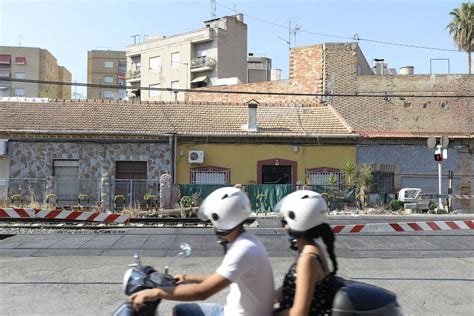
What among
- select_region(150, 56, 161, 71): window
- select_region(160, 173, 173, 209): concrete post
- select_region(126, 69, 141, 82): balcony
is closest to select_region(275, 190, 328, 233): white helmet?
select_region(160, 173, 173, 209): concrete post

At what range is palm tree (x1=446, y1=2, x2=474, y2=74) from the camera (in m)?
43.2

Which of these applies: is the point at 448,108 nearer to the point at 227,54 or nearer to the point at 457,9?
the point at 457,9

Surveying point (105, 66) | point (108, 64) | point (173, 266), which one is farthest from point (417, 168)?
point (105, 66)

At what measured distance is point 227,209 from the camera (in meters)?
3.28

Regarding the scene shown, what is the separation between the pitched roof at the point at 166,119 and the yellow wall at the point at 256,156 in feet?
2.17

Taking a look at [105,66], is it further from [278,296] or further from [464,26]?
[278,296]

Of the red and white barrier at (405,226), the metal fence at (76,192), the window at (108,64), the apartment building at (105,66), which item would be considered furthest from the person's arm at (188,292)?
the window at (108,64)

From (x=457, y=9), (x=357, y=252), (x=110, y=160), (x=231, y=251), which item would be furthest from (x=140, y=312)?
(x=457, y=9)

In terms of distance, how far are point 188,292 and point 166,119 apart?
25410 mm

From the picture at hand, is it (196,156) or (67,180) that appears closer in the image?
(67,180)

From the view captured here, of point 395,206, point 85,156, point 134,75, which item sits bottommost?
point 395,206

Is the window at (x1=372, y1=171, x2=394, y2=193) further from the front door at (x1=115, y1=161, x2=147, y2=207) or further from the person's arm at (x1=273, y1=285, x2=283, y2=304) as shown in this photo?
the person's arm at (x1=273, y1=285, x2=283, y2=304)

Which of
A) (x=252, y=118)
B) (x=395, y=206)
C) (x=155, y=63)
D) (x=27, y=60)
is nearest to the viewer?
(x=395, y=206)

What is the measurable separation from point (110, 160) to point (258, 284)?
24.1m
